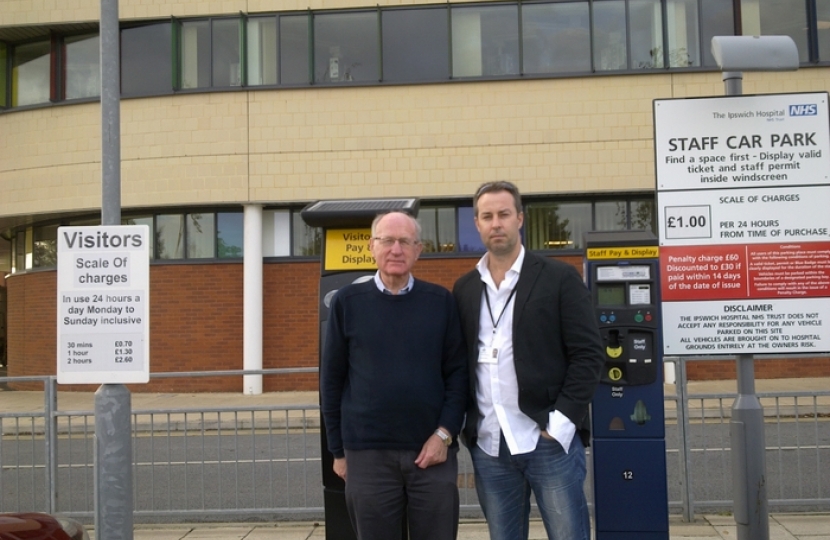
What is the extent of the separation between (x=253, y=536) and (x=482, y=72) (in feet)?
40.7

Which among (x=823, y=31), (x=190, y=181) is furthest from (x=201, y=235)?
(x=823, y=31)

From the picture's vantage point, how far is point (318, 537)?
6.26 m

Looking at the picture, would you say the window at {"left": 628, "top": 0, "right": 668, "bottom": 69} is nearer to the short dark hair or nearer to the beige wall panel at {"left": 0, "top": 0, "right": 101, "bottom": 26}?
the beige wall panel at {"left": 0, "top": 0, "right": 101, "bottom": 26}

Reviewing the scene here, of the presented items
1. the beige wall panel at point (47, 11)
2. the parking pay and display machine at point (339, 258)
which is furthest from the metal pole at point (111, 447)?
the beige wall panel at point (47, 11)

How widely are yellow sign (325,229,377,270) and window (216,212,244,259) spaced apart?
43.4ft

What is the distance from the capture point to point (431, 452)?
369cm

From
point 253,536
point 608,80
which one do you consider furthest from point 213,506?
point 608,80

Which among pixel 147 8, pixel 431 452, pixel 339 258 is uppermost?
pixel 147 8

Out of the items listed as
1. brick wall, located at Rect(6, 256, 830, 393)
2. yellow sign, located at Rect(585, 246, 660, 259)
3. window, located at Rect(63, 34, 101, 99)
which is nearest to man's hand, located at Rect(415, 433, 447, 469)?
yellow sign, located at Rect(585, 246, 660, 259)

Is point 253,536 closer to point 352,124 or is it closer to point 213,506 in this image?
point 213,506

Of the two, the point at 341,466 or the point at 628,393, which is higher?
the point at 628,393

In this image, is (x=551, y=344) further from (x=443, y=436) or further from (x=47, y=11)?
(x=47, y=11)

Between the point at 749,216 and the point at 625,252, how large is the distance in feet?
2.25

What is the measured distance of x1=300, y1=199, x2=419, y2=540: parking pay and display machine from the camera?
4539mm
